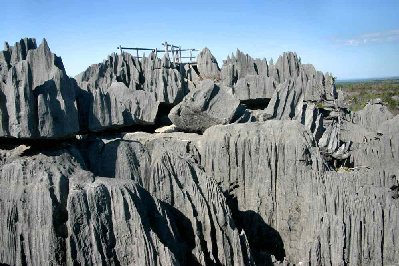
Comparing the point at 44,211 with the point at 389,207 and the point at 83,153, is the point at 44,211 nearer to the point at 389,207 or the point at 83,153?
the point at 83,153

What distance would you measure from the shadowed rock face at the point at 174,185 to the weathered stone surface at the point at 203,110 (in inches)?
2.0

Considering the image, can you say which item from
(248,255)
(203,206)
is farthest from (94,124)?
(248,255)

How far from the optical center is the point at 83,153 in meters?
12.6

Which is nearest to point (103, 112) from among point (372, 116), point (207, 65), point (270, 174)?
point (270, 174)

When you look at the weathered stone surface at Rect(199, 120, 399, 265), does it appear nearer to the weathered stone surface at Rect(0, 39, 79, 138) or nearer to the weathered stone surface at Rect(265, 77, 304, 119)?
the weathered stone surface at Rect(265, 77, 304, 119)

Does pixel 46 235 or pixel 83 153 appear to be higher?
pixel 83 153

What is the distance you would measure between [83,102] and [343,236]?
9.05 m

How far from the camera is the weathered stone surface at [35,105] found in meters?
10.3

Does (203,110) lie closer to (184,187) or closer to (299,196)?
(299,196)

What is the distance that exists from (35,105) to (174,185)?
4.23m

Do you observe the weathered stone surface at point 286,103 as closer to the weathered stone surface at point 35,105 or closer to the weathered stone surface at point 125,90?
the weathered stone surface at point 125,90

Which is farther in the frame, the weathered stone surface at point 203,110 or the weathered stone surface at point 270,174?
the weathered stone surface at point 203,110

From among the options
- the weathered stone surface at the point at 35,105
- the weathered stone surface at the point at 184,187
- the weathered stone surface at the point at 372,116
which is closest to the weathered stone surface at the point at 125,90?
the weathered stone surface at the point at 184,187

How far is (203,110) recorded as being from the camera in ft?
55.4
